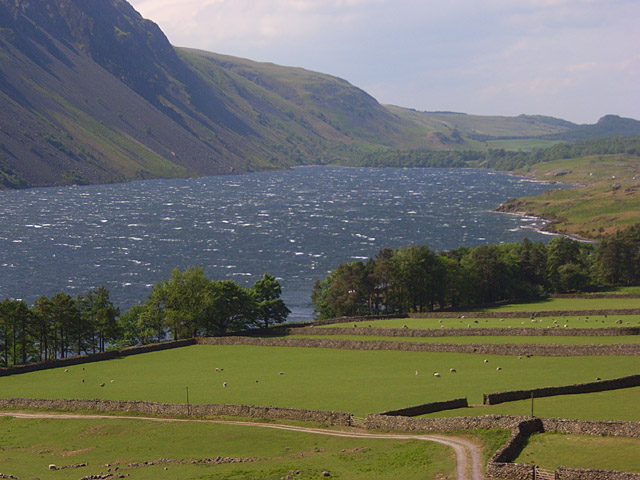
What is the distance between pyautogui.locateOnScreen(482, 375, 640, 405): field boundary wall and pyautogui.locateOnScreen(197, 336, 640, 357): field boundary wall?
12.6 metres

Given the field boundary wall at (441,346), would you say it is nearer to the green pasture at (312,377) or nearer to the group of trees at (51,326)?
the green pasture at (312,377)

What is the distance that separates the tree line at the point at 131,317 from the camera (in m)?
90.4

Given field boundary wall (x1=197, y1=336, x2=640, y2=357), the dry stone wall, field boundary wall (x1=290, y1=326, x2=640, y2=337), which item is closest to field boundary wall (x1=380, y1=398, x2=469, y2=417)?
the dry stone wall

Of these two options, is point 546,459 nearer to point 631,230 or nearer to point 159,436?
point 159,436

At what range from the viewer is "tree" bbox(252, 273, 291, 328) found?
106 m

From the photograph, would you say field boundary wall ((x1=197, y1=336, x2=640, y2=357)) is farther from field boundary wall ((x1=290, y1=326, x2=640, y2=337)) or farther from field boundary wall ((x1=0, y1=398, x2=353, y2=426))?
field boundary wall ((x1=0, y1=398, x2=353, y2=426))

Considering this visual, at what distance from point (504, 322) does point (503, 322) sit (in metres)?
0.12

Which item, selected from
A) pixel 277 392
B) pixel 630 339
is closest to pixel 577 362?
pixel 630 339

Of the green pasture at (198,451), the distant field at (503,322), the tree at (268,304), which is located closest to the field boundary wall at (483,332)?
the distant field at (503,322)

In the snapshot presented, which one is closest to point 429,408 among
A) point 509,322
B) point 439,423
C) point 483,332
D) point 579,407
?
point 439,423

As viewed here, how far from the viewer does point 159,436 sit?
52.8 meters

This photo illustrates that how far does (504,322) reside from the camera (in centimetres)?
9131

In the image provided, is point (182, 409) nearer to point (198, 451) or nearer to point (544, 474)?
point (198, 451)

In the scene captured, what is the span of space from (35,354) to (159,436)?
4817 centimetres
